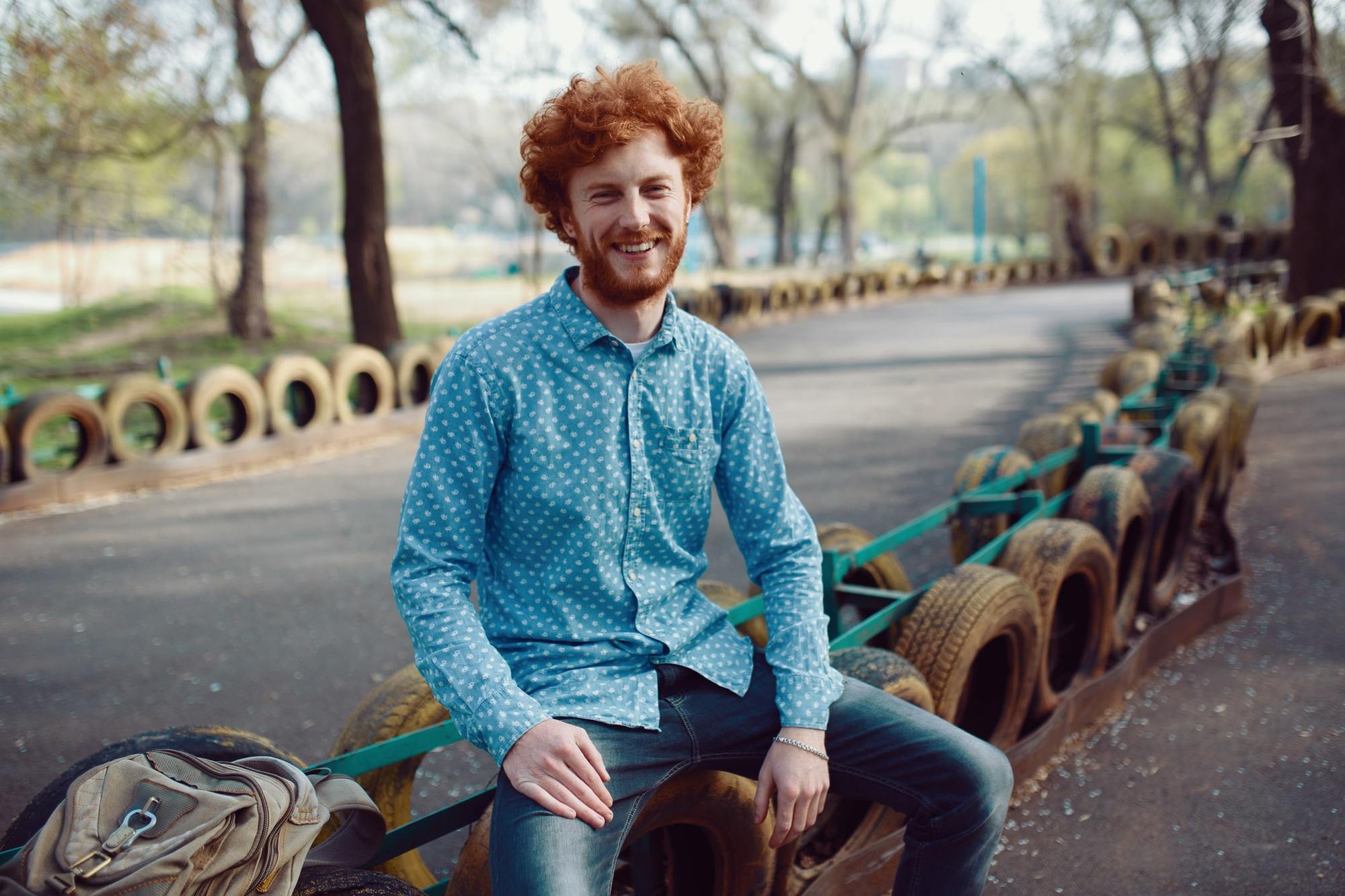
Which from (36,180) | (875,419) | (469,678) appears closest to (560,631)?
(469,678)

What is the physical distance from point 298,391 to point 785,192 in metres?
34.1

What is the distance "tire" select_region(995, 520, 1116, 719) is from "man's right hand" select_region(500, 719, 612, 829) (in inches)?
74.7

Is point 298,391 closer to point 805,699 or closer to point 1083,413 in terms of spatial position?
point 1083,413

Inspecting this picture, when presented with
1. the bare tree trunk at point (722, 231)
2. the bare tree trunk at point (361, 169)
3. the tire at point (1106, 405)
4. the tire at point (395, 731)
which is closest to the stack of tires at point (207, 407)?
the bare tree trunk at point (361, 169)

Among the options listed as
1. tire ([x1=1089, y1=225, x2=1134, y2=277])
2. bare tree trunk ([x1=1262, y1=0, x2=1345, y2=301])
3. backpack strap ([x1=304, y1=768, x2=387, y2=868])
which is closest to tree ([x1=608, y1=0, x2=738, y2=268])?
tire ([x1=1089, y1=225, x2=1134, y2=277])

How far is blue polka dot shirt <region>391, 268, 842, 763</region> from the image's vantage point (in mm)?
1829

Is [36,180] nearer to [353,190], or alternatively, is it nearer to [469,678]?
[353,190]

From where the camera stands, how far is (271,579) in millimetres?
5605

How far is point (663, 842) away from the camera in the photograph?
2.38m

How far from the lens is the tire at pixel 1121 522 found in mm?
3994

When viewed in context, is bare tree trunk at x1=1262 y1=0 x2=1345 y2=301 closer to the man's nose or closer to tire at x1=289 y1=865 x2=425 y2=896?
the man's nose

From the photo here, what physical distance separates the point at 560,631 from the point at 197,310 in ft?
63.6

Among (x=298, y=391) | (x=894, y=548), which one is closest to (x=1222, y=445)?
(x=894, y=548)

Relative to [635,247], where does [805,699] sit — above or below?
below
